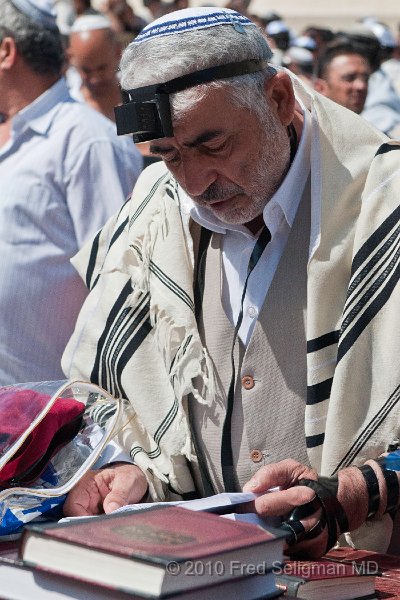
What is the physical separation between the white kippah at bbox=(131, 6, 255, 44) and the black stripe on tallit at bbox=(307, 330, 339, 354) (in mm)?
736

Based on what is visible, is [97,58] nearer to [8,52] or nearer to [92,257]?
[8,52]

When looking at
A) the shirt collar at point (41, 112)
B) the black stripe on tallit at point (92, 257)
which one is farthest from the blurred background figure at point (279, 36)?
the black stripe on tallit at point (92, 257)

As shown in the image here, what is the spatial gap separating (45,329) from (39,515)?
1.68 metres

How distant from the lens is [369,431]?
98.9 inches

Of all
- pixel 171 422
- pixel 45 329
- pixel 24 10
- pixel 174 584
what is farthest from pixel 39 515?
pixel 24 10

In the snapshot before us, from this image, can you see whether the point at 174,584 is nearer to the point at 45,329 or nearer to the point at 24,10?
the point at 45,329

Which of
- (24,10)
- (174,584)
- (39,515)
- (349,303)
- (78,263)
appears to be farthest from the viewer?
(24,10)

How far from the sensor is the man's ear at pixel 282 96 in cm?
268

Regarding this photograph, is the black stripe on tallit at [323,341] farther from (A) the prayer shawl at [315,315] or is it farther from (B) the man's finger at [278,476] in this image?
(B) the man's finger at [278,476]

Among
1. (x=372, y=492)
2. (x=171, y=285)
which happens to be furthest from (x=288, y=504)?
(x=171, y=285)

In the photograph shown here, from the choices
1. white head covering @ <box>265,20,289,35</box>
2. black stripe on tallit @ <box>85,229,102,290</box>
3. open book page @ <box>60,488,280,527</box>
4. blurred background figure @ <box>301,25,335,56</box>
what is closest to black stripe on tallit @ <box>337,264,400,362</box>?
open book page @ <box>60,488,280,527</box>

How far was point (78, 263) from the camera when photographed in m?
3.31

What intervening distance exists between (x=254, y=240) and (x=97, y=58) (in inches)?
169

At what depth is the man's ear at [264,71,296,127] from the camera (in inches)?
105
